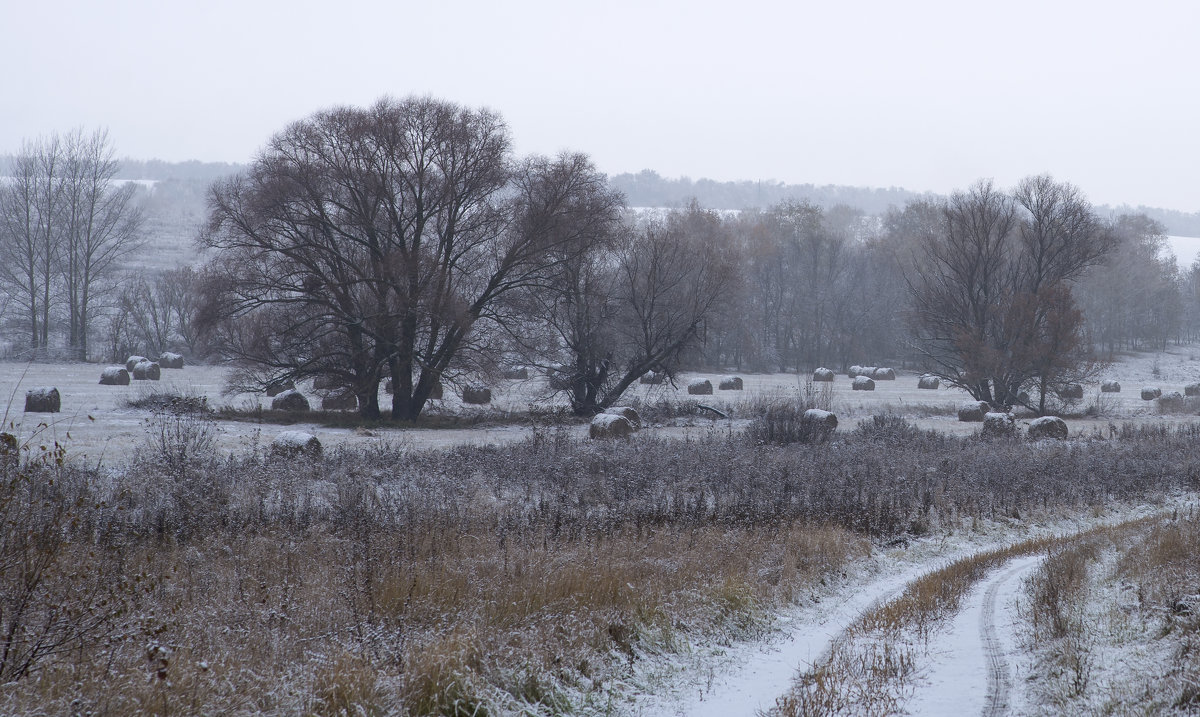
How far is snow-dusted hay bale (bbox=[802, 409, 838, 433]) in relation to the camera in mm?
25719

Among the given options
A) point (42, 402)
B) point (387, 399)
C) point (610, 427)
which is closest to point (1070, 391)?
point (610, 427)

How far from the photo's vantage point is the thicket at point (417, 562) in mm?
5484

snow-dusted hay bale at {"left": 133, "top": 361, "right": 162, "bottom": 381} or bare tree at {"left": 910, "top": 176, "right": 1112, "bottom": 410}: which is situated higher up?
bare tree at {"left": 910, "top": 176, "right": 1112, "bottom": 410}

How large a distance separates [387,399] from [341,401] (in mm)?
9202

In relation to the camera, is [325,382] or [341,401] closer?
[325,382]

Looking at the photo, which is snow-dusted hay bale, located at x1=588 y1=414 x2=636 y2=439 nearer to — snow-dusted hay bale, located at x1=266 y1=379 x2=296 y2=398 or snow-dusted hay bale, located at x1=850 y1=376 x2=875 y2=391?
snow-dusted hay bale, located at x1=266 y1=379 x2=296 y2=398

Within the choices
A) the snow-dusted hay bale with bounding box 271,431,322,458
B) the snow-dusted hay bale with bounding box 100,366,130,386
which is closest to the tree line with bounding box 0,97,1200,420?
the snow-dusted hay bale with bounding box 100,366,130,386

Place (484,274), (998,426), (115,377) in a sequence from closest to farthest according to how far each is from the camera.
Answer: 1. (998,426)
2. (484,274)
3. (115,377)

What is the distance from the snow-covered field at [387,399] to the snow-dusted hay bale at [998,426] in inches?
36.7

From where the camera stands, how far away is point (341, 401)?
29953mm

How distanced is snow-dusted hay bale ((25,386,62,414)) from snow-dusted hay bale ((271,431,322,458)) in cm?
1315

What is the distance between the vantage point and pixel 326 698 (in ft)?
17.3

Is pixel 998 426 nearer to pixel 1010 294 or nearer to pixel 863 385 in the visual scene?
pixel 1010 294

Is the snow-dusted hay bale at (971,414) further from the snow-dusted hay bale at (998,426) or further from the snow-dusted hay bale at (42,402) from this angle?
the snow-dusted hay bale at (42,402)
